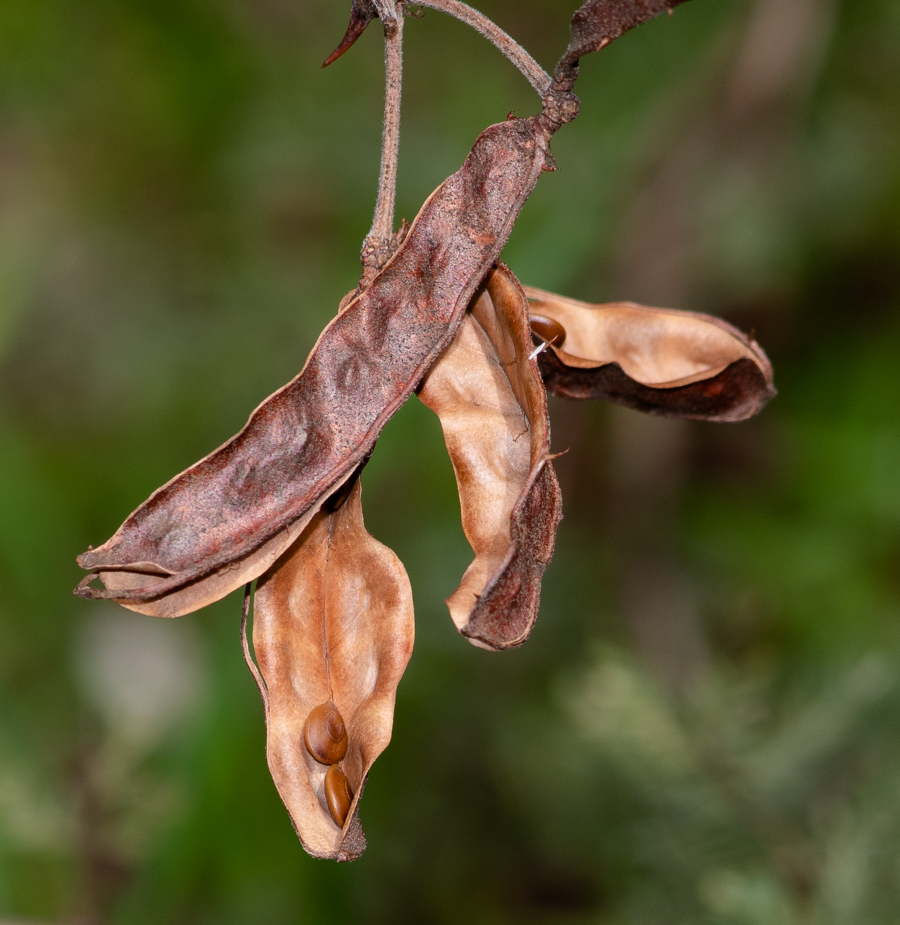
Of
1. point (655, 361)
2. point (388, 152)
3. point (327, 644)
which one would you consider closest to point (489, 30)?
point (388, 152)

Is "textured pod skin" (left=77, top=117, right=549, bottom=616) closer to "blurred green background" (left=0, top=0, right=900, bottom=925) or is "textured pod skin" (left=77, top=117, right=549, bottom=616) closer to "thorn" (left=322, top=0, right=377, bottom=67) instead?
"thorn" (left=322, top=0, right=377, bottom=67)

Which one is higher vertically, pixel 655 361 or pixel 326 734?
pixel 655 361

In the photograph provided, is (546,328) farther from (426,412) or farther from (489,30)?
(426,412)

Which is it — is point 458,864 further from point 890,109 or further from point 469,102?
point 890,109

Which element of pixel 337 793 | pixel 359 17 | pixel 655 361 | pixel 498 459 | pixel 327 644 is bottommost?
pixel 337 793

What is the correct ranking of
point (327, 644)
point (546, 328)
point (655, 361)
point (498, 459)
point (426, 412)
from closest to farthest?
point (498, 459) → point (327, 644) → point (546, 328) → point (655, 361) → point (426, 412)

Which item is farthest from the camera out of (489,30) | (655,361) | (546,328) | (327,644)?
(655,361)

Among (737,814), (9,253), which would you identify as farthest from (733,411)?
(9,253)
